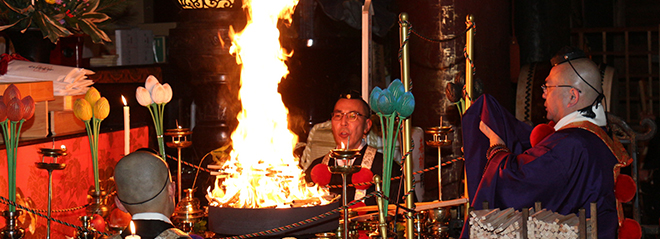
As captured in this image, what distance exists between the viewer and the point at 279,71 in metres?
3.57

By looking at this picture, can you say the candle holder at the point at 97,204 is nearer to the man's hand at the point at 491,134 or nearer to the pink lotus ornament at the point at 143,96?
the pink lotus ornament at the point at 143,96

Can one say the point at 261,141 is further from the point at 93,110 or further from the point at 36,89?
the point at 36,89

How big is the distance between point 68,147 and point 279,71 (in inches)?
44.3

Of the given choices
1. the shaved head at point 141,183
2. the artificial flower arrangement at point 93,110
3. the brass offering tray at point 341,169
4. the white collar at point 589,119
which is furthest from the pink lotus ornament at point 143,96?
the white collar at point 589,119

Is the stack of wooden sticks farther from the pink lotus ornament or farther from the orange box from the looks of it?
the orange box

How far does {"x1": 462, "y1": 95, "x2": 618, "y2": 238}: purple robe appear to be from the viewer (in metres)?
2.73

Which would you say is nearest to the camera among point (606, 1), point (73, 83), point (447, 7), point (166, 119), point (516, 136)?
point (516, 136)

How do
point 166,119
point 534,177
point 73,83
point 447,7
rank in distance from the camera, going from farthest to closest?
point 166,119, point 447,7, point 73,83, point 534,177

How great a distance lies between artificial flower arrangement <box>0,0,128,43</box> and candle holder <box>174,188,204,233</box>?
3.33ft

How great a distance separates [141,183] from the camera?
2.05m

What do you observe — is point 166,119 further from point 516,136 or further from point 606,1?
point 606,1

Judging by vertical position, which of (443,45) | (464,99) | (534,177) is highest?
(443,45)

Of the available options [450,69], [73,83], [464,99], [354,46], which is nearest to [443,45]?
[450,69]

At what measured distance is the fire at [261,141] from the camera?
283 centimetres
